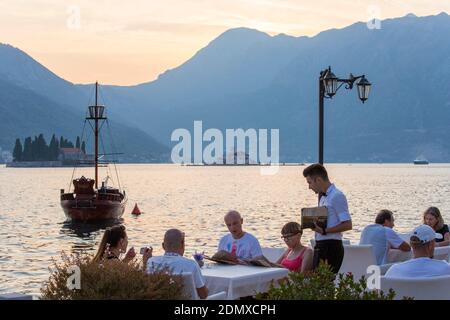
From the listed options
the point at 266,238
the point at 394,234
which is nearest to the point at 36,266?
the point at 266,238

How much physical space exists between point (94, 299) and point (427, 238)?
329cm

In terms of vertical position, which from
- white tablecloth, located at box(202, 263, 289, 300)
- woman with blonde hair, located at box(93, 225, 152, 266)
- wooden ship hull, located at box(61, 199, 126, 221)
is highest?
woman with blonde hair, located at box(93, 225, 152, 266)

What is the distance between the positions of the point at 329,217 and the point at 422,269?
176cm

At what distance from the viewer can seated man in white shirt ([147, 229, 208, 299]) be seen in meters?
8.19

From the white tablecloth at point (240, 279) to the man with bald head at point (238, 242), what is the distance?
570mm

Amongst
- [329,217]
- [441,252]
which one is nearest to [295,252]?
[329,217]

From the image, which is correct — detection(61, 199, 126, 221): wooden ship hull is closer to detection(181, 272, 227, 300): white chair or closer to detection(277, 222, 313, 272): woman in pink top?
detection(277, 222, 313, 272): woman in pink top

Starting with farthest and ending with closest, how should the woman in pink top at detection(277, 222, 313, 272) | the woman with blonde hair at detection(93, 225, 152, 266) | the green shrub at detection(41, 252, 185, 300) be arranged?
the woman in pink top at detection(277, 222, 313, 272)
the woman with blonde hair at detection(93, 225, 152, 266)
the green shrub at detection(41, 252, 185, 300)

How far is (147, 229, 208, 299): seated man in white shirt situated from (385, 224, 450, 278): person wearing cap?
1.88 meters

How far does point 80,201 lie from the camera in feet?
219

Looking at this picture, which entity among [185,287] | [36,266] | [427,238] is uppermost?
[427,238]

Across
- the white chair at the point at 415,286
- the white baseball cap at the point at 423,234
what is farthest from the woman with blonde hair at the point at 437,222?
the white chair at the point at 415,286

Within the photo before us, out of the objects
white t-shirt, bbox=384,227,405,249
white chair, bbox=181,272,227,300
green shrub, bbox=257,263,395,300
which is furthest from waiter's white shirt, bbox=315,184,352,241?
green shrub, bbox=257,263,395,300
